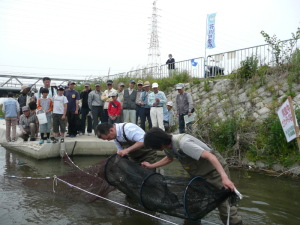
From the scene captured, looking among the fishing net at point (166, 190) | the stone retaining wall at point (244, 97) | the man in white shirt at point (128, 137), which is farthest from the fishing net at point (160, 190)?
the stone retaining wall at point (244, 97)

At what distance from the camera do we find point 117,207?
5523 mm

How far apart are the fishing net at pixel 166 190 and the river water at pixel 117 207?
65 cm

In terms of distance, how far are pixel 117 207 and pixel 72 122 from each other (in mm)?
6178

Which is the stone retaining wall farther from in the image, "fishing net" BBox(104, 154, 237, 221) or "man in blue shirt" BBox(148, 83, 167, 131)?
"fishing net" BBox(104, 154, 237, 221)

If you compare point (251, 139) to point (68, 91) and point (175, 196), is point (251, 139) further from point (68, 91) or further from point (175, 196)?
point (68, 91)

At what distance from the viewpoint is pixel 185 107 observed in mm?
10805

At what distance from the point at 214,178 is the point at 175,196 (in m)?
0.57

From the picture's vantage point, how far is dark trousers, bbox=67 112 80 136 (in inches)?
431

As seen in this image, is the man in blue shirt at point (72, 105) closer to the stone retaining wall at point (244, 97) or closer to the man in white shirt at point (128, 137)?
the stone retaining wall at point (244, 97)

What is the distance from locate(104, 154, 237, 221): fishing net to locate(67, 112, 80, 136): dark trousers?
6.36 m

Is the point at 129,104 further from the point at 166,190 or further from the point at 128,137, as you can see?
the point at 166,190

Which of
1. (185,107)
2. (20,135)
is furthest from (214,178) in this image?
(20,135)

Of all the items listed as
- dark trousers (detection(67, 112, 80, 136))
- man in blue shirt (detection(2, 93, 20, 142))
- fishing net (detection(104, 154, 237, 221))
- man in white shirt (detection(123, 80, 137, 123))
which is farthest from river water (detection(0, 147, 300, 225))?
man in white shirt (detection(123, 80, 137, 123))

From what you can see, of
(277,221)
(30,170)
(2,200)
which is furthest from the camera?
(30,170)
